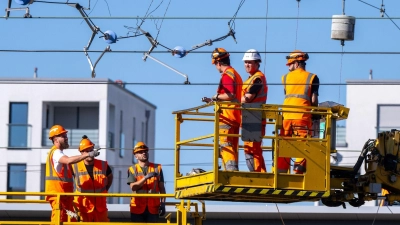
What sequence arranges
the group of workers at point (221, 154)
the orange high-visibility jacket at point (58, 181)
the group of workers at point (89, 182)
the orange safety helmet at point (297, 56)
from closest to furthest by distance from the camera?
1. the group of workers at point (221, 154)
2. the orange safety helmet at point (297, 56)
3. the group of workers at point (89, 182)
4. the orange high-visibility jacket at point (58, 181)

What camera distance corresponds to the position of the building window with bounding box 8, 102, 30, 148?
61.6m

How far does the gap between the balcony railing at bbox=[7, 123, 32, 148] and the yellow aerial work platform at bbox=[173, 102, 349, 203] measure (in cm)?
4401

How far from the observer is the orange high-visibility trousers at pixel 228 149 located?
17766mm

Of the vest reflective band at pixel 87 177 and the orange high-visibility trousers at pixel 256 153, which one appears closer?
the orange high-visibility trousers at pixel 256 153

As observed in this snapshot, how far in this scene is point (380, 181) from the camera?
738 inches

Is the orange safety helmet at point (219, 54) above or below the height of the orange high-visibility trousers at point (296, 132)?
above

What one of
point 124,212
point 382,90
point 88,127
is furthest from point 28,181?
point 124,212

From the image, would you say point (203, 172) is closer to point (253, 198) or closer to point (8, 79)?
point (253, 198)

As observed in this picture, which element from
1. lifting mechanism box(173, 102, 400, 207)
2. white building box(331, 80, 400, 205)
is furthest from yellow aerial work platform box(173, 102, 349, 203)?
white building box(331, 80, 400, 205)

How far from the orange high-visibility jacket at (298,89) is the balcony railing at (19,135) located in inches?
1747

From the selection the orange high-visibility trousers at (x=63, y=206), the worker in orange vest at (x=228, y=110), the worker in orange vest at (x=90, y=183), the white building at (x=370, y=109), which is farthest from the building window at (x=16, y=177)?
the worker in orange vest at (x=228, y=110)

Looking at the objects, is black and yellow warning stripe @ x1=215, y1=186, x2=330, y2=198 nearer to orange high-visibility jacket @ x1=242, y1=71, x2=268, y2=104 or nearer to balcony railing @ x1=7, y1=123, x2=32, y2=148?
orange high-visibility jacket @ x1=242, y1=71, x2=268, y2=104

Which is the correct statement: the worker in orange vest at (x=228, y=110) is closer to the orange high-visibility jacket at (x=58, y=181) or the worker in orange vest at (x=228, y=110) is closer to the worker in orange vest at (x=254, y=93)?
the worker in orange vest at (x=254, y=93)

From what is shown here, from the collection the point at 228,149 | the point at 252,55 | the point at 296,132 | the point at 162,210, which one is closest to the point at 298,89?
the point at 296,132
